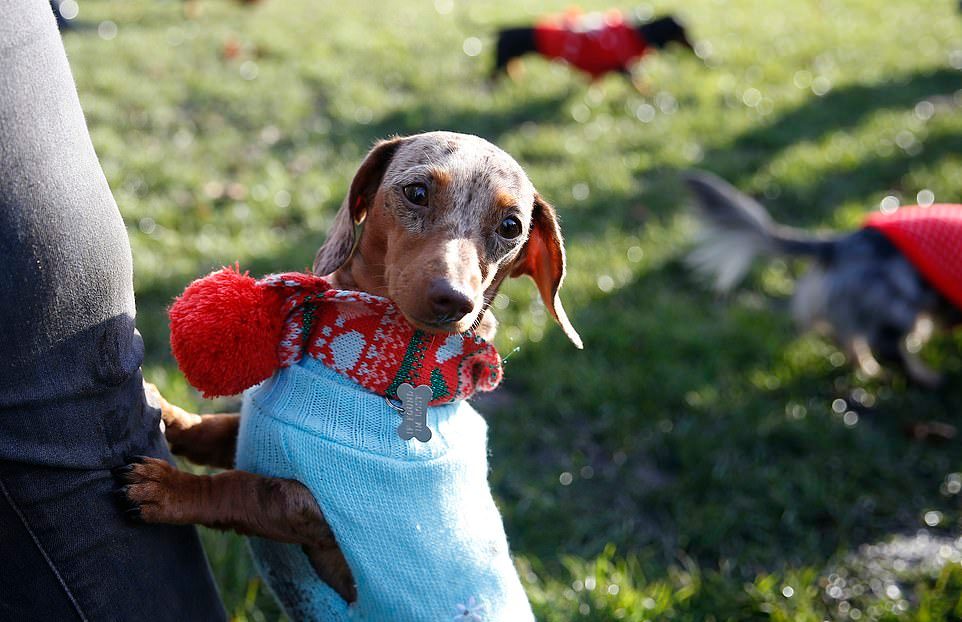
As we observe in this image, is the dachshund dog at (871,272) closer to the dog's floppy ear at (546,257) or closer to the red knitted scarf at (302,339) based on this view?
the dog's floppy ear at (546,257)

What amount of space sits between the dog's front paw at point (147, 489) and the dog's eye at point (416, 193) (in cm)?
70

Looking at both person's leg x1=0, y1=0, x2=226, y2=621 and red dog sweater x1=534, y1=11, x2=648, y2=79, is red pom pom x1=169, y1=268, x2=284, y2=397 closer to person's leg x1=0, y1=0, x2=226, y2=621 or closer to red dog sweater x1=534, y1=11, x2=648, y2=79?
person's leg x1=0, y1=0, x2=226, y2=621

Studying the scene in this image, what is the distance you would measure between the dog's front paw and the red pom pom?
170mm

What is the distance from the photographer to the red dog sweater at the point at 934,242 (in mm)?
3807

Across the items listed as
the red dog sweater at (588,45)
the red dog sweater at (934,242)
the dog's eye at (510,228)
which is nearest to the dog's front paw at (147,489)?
the dog's eye at (510,228)

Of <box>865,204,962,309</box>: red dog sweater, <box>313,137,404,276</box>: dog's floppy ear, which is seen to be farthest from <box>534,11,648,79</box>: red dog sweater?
<box>313,137,404,276</box>: dog's floppy ear

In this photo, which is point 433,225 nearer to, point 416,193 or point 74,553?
point 416,193

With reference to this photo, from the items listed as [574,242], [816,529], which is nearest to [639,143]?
[574,242]

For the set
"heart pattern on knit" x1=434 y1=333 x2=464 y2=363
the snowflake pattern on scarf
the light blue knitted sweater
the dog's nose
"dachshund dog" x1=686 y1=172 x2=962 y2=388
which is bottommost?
"dachshund dog" x1=686 y1=172 x2=962 y2=388

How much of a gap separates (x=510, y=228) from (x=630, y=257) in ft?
8.53

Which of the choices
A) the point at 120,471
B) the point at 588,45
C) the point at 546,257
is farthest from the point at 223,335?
the point at 588,45

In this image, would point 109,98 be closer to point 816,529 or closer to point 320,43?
point 320,43

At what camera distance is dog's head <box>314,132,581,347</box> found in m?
1.60

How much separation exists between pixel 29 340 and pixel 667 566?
2.16 metres
